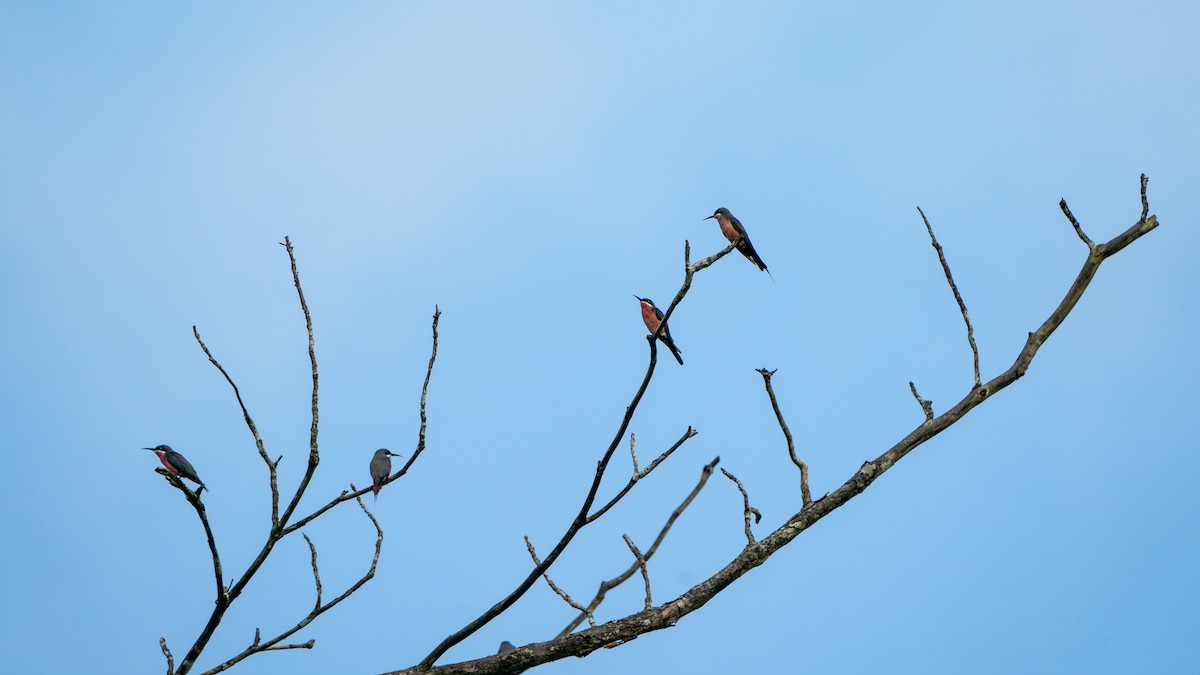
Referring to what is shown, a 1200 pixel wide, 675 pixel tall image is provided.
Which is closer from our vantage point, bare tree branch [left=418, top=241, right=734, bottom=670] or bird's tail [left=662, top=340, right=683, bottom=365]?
bare tree branch [left=418, top=241, right=734, bottom=670]

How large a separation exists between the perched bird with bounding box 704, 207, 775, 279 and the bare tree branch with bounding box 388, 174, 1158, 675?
7582 millimetres

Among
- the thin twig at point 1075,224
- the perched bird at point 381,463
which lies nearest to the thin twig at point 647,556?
the thin twig at point 1075,224

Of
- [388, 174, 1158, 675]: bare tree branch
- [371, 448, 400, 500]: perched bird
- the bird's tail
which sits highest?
[371, 448, 400, 500]: perched bird

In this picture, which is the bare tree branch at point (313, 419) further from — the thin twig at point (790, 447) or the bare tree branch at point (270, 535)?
the thin twig at point (790, 447)

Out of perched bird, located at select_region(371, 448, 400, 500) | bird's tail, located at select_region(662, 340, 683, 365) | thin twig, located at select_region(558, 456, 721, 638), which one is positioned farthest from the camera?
perched bird, located at select_region(371, 448, 400, 500)

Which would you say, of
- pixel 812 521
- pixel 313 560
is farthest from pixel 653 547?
pixel 313 560

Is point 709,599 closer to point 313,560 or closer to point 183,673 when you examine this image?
point 313,560

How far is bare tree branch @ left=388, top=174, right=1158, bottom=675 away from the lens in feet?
13.5

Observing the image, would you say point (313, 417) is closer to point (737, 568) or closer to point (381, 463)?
point (737, 568)

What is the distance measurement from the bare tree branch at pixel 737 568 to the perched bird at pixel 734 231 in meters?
7.58

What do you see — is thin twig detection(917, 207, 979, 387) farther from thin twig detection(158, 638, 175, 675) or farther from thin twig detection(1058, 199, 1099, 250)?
thin twig detection(158, 638, 175, 675)

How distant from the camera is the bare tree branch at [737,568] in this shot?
4.12m

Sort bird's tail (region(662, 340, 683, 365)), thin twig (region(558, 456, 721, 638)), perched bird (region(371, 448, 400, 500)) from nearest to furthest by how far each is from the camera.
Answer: thin twig (region(558, 456, 721, 638)), bird's tail (region(662, 340, 683, 365)), perched bird (region(371, 448, 400, 500))

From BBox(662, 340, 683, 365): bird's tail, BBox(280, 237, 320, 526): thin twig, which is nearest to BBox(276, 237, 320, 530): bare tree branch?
BBox(280, 237, 320, 526): thin twig
